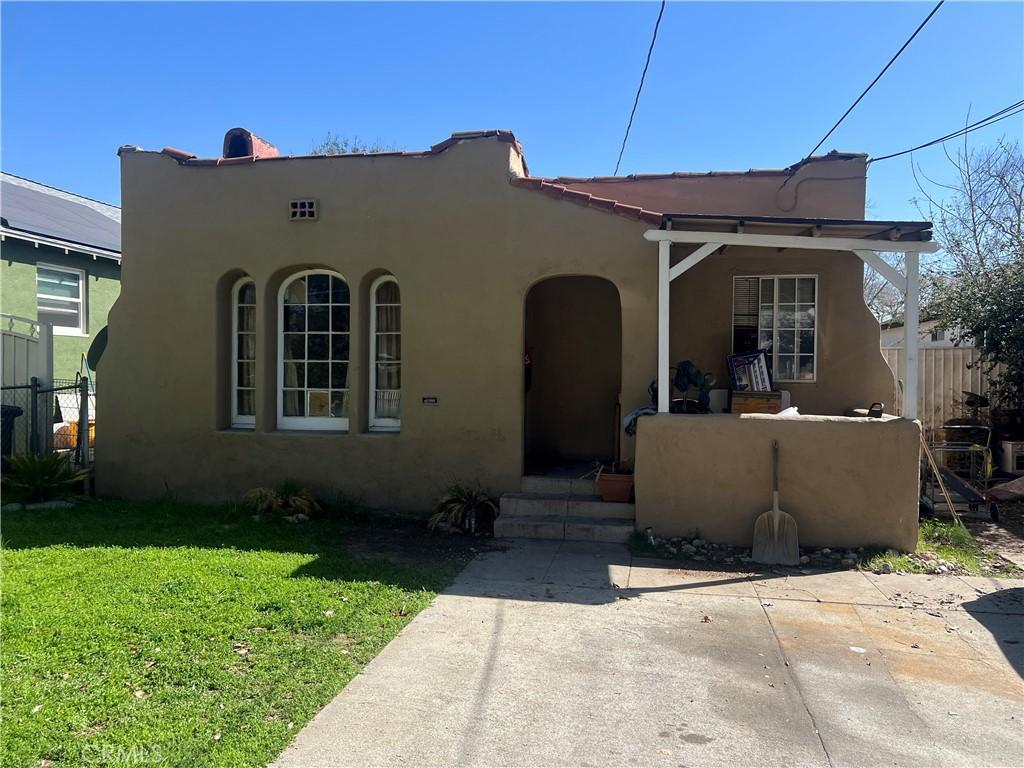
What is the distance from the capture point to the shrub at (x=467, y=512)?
7512 millimetres

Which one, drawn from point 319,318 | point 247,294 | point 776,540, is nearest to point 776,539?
point 776,540

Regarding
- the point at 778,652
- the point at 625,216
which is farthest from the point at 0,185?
the point at 778,652

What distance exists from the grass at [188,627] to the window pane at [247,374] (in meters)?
2.07

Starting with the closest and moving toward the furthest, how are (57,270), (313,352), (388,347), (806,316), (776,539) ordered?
(776,539)
(388,347)
(806,316)
(313,352)
(57,270)

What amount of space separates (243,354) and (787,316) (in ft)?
23.4

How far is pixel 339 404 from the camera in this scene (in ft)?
29.0

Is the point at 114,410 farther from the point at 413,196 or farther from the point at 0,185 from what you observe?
the point at 0,185

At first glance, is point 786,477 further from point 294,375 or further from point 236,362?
point 236,362

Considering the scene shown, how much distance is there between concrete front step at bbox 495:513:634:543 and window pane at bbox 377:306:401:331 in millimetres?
2843

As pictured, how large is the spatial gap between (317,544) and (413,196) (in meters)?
4.20

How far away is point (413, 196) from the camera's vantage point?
8.23 meters

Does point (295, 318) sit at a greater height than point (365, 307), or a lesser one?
lesser

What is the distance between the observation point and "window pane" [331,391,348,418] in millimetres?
8812

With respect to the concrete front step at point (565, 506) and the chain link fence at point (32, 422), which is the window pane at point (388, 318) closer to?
the concrete front step at point (565, 506)
